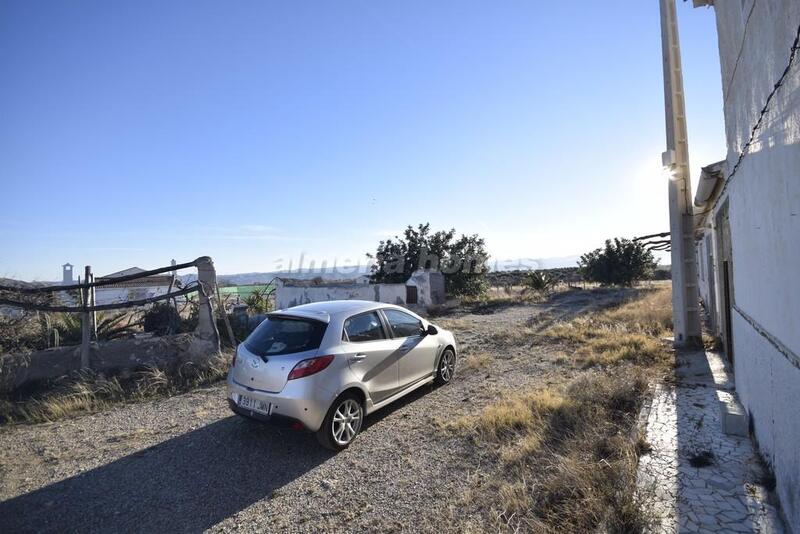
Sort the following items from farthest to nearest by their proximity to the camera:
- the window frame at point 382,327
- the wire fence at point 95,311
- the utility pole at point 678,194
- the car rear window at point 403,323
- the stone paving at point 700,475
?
the utility pole at point 678,194 → the wire fence at point 95,311 → the car rear window at point 403,323 → the window frame at point 382,327 → the stone paving at point 700,475

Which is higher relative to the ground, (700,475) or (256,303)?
(256,303)

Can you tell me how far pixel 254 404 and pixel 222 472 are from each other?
671 millimetres

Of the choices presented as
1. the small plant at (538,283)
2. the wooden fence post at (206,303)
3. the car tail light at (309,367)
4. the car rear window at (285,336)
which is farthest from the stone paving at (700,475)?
the small plant at (538,283)

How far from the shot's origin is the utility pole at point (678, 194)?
8.46 metres

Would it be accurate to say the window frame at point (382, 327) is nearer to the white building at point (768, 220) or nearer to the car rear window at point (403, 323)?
the car rear window at point (403, 323)

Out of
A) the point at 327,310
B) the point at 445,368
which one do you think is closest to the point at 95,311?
the point at 327,310

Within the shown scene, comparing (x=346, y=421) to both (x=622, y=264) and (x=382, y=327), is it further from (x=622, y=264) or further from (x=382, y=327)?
(x=622, y=264)

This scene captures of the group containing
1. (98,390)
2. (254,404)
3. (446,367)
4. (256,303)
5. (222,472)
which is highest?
(256,303)

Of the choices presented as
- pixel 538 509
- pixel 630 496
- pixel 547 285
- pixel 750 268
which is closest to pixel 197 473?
pixel 538 509

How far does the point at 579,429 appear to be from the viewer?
4340 mm

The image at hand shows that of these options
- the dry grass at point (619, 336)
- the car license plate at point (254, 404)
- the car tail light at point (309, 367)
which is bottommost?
the dry grass at point (619, 336)

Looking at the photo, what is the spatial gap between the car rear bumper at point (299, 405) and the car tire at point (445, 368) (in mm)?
2567

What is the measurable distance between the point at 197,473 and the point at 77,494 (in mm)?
977

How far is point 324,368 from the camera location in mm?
A: 4250
